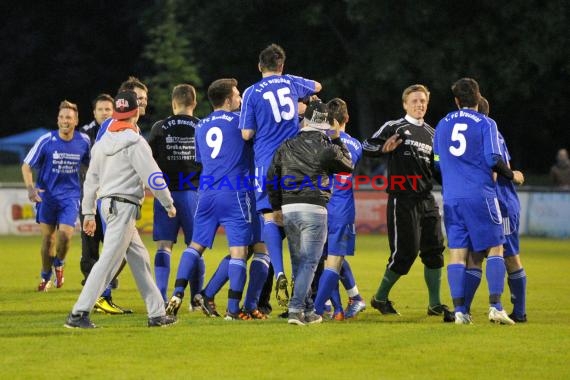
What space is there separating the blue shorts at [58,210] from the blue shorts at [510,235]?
6.48 meters

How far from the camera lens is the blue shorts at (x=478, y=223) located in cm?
1157

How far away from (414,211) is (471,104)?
59.5 inches

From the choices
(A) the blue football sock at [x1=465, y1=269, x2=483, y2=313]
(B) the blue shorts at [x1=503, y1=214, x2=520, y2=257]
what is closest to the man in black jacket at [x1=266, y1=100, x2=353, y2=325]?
(A) the blue football sock at [x1=465, y1=269, x2=483, y2=313]

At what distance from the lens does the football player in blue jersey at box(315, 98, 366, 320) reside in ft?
38.4

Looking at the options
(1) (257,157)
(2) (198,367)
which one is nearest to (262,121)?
(1) (257,157)

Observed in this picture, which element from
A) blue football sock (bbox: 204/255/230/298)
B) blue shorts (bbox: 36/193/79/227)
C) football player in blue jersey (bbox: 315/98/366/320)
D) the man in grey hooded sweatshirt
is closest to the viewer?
the man in grey hooded sweatshirt

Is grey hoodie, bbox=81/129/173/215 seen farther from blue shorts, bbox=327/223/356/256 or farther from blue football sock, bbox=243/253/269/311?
blue shorts, bbox=327/223/356/256

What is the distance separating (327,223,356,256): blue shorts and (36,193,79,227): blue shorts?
17.0 ft

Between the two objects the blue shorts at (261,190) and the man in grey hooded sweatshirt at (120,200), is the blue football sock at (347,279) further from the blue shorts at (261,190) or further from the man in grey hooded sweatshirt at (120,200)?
the man in grey hooded sweatshirt at (120,200)

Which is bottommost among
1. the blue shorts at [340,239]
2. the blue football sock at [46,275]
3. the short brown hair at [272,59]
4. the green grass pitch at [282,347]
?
the green grass pitch at [282,347]

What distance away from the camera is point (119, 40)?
51.7m

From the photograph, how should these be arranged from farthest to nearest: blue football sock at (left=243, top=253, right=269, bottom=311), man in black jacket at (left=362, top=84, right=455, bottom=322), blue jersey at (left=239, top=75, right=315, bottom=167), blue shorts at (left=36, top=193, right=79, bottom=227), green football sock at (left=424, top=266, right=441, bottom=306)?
blue shorts at (left=36, top=193, right=79, bottom=227), green football sock at (left=424, top=266, right=441, bottom=306), man in black jacket at (left=362, top=84, right=455, bottom=322), blue football sock at (left=243, top=253, right=269, bottom=311), blue jersey at (left=239, top=75, right=315, bottom=167)

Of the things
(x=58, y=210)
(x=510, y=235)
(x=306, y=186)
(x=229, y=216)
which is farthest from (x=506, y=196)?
(x=58, y=210)

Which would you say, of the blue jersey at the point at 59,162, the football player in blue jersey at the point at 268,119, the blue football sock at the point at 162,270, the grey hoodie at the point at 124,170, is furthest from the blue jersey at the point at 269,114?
the blue jersey at the point at 59,162
